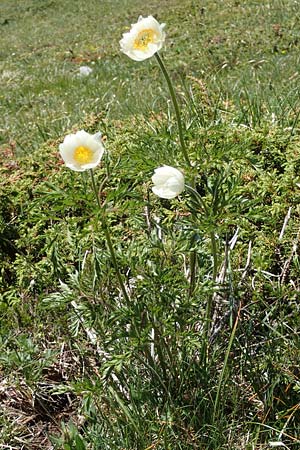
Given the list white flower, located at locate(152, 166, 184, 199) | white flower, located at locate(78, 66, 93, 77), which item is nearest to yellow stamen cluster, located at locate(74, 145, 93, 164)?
white flower, located at locate(152, 166, 184, 199)

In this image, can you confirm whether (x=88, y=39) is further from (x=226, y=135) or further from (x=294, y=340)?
(x=294, y=340)

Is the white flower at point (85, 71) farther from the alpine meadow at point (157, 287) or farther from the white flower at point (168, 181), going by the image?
the white flower at point (168, 181)

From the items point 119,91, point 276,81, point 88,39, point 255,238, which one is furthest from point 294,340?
point 88,39

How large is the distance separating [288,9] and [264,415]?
1136 centimetres

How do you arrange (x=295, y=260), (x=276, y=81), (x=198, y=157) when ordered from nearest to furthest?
(x=198, y=157) < (x=295, y=260) < (x=276, y=81)

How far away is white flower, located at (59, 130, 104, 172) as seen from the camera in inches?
79.6

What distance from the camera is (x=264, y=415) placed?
7.97ft

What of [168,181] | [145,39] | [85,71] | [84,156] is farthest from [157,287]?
[85,71]

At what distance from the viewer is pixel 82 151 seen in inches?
79.8

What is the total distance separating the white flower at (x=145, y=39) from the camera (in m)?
1.99

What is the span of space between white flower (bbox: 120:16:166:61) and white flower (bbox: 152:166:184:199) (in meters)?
0.39

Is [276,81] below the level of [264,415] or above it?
above

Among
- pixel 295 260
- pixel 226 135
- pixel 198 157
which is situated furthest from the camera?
pixel 226 135

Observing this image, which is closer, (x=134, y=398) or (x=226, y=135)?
(x=134, y=398)
